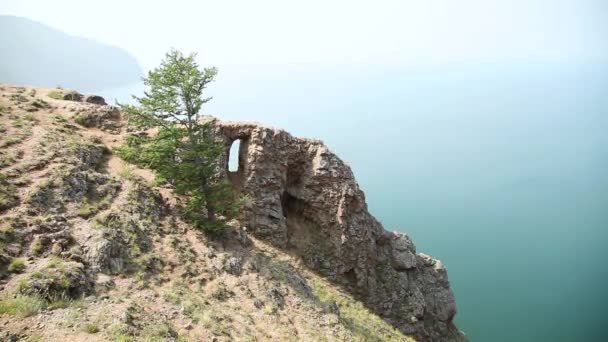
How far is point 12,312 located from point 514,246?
130 m

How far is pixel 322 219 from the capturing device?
125ft

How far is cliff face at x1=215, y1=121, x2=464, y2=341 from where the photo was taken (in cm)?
3569

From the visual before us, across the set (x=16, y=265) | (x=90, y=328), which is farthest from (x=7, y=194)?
(x=90, y=328)

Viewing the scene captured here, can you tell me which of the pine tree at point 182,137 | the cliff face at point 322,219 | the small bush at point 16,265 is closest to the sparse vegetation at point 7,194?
the small bush at point 16,265

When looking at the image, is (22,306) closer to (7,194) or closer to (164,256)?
(164,256)

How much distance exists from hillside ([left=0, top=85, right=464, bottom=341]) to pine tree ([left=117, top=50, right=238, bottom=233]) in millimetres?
2451

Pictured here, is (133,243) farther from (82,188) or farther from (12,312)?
(12,312)

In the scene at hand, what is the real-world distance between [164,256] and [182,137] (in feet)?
26.1

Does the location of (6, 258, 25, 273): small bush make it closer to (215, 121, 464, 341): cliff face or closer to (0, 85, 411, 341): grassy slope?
(0, 85, 411, 341): grassy slope

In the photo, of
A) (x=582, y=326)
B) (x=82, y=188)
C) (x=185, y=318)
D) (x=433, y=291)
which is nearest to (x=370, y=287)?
(x=433, y=291)

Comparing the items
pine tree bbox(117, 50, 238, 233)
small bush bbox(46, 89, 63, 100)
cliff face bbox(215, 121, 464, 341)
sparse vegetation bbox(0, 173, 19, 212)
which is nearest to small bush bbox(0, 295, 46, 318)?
sparse vegetation bbox(0, 173, 19, 212)

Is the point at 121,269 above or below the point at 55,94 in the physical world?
below

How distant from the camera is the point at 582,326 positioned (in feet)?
280

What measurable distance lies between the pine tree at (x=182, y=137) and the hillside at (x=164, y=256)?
8.04ft
